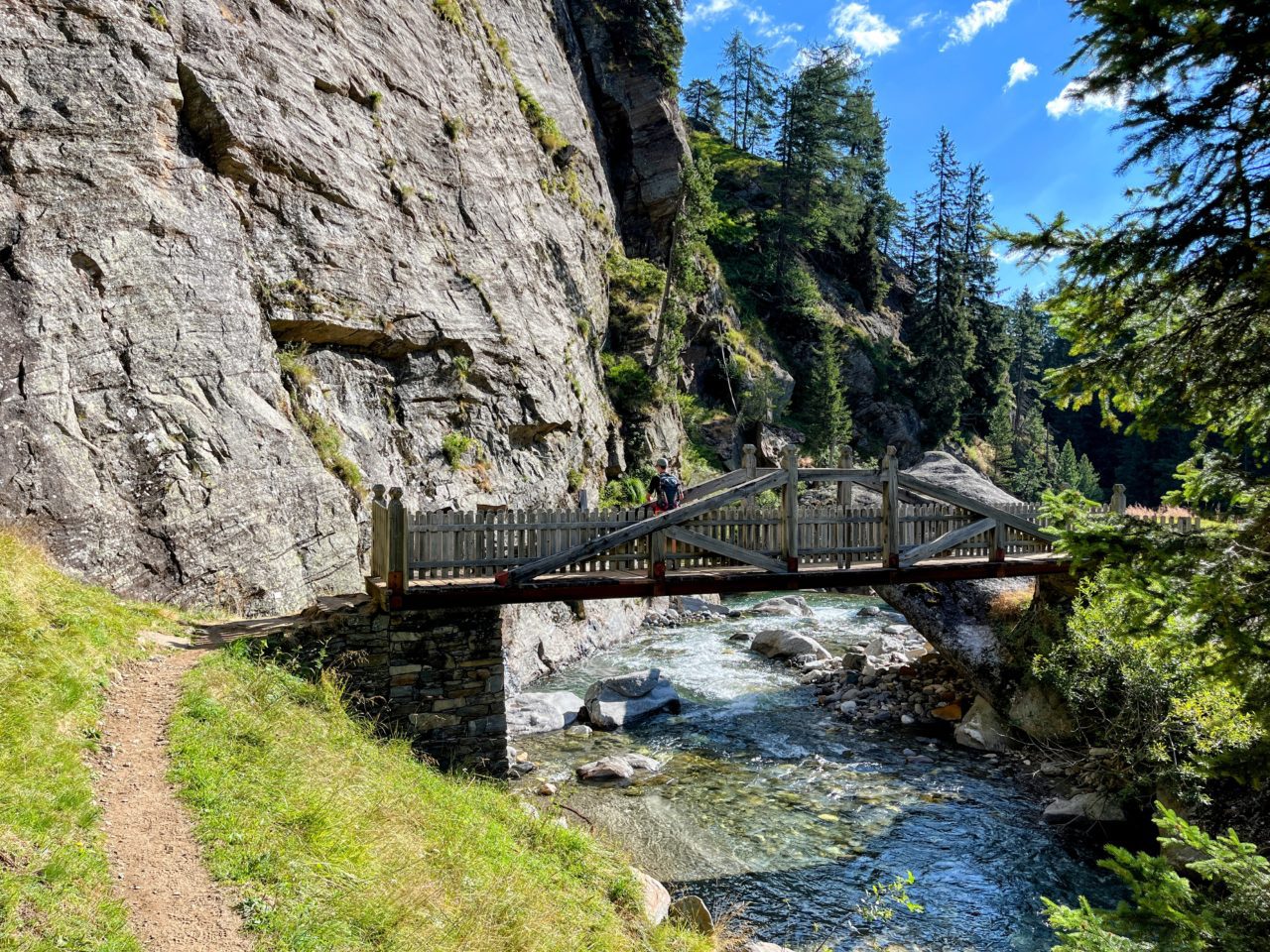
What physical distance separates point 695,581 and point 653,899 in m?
4.73

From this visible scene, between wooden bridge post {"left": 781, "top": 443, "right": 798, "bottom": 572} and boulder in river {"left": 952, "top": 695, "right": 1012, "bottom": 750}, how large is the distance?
6.95 m

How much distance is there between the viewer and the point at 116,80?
12.7 metres

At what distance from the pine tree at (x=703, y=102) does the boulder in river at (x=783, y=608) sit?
6240 cm

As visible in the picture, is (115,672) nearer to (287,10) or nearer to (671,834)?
(671,834)

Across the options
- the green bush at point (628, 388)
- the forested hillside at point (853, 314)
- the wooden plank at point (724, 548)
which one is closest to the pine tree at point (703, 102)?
the forested hillside at point (853, 314)

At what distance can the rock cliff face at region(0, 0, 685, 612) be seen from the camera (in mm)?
11039

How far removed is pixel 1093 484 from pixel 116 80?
223ft

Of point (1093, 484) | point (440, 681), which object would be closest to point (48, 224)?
point (440, 681)

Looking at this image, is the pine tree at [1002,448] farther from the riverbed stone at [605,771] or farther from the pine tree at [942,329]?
the riverbed stone at [605,771]

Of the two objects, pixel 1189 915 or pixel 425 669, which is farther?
pixel 425 669

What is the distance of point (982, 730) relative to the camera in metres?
15.4

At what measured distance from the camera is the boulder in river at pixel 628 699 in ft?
52.6

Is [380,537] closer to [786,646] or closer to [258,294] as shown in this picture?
[258,294]

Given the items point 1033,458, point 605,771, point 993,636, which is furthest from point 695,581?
point 1033,458
